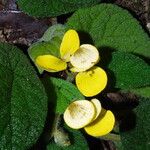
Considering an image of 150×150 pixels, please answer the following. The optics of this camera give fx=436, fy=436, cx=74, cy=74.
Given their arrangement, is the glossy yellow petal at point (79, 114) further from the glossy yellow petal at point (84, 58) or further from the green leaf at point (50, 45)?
the green leaf at point (50, 45)

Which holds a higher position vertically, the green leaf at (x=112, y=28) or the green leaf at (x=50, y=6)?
the green leaf at (x=50, y=6)

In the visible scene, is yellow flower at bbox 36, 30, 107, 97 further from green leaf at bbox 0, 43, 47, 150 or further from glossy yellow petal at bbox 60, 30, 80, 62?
green leaf at bbox 0, 43, 47, 150

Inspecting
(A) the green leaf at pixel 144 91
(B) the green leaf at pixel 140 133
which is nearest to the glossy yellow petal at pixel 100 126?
(B) the green leaf at pixel 140 133

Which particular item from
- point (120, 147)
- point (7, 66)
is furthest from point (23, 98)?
point (120, 147)

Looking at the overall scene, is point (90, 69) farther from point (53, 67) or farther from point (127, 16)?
point (127, 16)

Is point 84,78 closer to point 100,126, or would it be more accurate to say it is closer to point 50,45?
point 100,126

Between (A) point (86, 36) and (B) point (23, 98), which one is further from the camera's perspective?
(A) point (86, 36)
